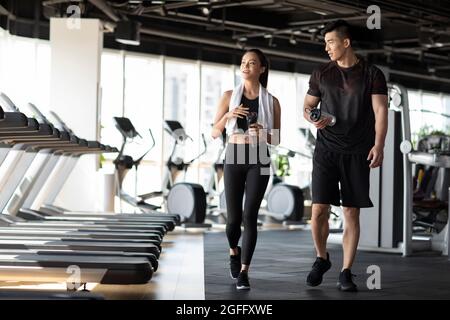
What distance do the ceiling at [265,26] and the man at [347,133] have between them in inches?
261

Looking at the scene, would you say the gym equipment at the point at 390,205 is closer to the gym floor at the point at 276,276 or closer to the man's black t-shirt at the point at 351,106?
the gym floor at the point at 276,276

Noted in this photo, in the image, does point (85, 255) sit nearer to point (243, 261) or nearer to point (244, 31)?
point (243, 261)

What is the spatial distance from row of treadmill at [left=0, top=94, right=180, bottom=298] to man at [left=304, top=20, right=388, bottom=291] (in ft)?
3.55

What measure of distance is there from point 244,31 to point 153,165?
9.97 ft

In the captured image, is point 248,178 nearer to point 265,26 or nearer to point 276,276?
point 276,276

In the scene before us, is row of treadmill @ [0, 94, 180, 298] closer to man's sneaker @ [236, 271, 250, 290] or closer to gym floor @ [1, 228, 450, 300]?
gym floor @ [1, 228, 450, 300]

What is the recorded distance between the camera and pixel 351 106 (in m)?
4.65

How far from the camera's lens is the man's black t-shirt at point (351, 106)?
465cm

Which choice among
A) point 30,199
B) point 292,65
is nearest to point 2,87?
point 30,199

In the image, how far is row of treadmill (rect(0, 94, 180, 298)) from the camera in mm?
4344

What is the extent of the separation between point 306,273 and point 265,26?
9203mm

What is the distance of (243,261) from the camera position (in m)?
4.74

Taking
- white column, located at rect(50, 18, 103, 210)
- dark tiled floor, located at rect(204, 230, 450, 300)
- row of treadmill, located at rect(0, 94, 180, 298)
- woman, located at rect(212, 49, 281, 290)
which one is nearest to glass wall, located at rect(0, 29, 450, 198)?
white column, located at rect(50, 18, 103, 210)

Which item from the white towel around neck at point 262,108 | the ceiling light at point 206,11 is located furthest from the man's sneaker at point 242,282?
the ceiling light at point 206,11
